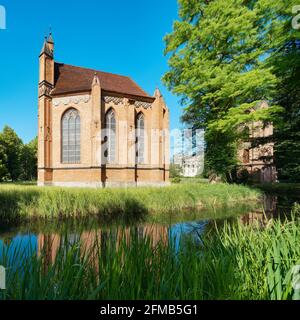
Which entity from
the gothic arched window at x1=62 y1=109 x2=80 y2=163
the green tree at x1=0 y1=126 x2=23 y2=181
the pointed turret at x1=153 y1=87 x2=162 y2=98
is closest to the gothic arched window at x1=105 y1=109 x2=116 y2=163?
the gothic arched window at x1=62 y1=109 x2=80 y2=163

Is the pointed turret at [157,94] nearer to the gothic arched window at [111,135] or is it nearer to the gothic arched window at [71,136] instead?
the gothic arched window at [111,135]

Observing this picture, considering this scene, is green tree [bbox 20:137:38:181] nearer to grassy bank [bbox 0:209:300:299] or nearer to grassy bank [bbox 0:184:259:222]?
grassy bank [bbox 0:184:259:222]

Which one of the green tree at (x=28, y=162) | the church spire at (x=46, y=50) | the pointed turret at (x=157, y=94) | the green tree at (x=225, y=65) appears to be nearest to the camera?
the green tree at (x=225, y=65)

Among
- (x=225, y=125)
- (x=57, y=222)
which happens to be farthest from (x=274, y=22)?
(x=57, y=222)

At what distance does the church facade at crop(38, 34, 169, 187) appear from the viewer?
73.0ft

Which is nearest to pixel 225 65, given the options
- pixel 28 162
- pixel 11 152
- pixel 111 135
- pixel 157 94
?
pixel 157 94

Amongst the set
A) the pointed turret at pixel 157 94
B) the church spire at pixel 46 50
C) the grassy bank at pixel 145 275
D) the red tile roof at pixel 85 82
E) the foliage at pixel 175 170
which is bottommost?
the grassy bank at pixel 145 275

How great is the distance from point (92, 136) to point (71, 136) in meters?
2.83

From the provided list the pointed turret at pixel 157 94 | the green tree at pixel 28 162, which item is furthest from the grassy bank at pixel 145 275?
the green tree at pixel 28 162

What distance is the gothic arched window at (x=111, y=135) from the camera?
23.3 meters

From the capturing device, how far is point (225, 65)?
1600 centimetres

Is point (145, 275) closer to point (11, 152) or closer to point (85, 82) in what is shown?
point (85, 82)

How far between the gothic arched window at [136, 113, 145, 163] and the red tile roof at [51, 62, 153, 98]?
2702 millimetres
